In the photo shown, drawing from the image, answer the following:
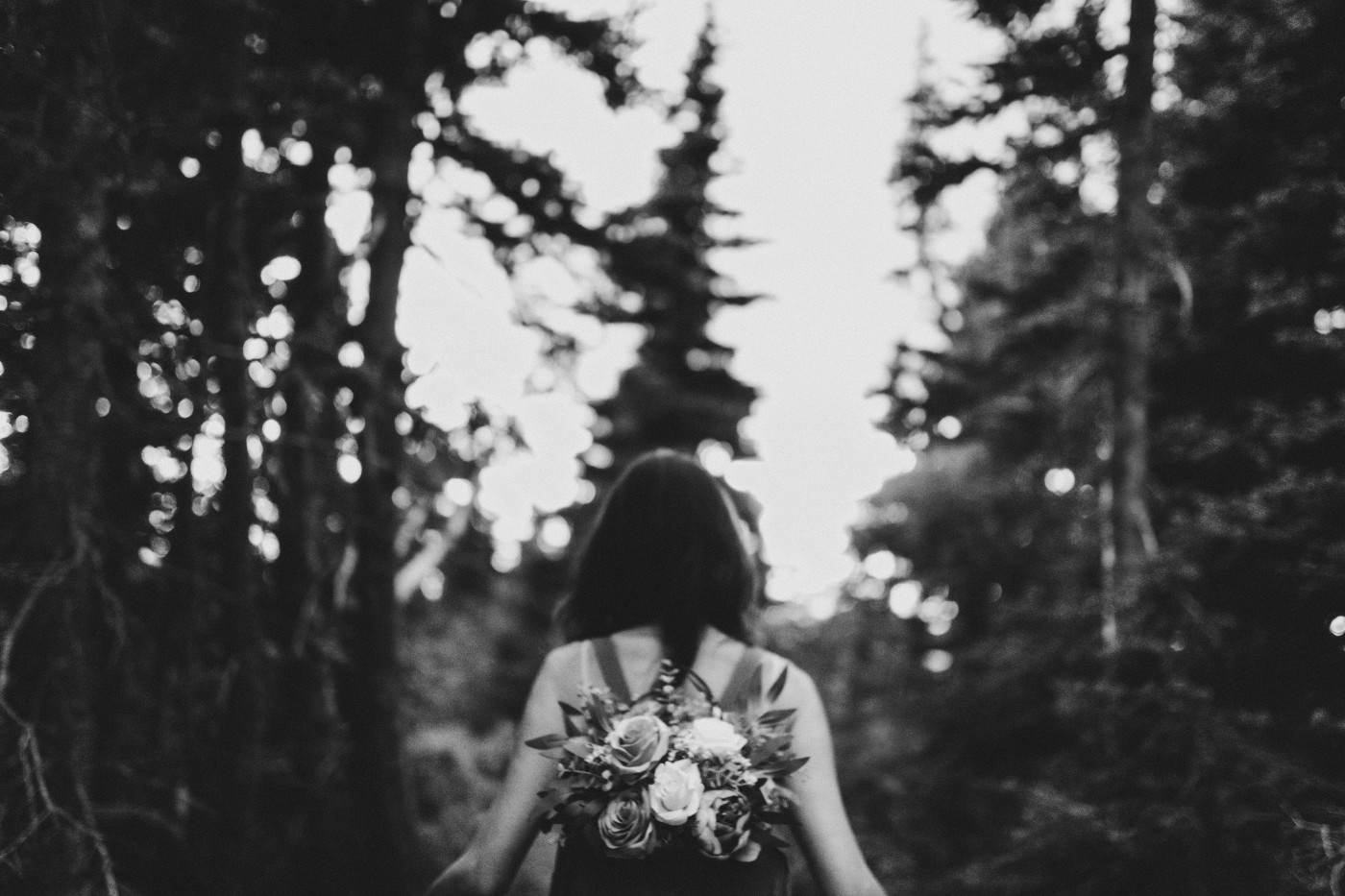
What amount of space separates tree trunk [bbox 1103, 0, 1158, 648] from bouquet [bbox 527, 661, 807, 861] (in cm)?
540

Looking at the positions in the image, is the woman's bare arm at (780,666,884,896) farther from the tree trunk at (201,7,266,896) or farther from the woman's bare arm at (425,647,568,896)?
the tree trunk at (201,7,266,896)

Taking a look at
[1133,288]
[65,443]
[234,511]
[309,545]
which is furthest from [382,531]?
[1133,288]

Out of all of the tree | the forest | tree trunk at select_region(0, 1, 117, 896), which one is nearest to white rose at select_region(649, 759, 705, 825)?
the forest

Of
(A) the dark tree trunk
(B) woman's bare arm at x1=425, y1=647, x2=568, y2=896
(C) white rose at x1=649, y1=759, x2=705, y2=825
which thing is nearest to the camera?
(C) white rose at x1=649, y1=759, x2=705, y2=825

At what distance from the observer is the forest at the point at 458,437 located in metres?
4.42

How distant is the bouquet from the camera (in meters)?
2.26

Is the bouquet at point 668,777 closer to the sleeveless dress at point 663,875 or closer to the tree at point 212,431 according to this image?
the sleeveless dress at point 663,875

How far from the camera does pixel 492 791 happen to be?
12547 mm

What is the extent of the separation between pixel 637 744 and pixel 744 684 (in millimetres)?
426

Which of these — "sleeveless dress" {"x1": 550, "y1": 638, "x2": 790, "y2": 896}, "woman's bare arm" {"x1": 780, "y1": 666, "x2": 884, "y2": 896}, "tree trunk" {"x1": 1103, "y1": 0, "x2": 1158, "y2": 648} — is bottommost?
"sleeveless dress" {"x1": 550, "y1": 638, "x2": 790, "y2": 896}

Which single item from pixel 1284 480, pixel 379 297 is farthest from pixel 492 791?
pixel 1284 480

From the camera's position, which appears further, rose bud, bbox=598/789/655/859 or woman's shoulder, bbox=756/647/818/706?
woman's shoulder, bbox=756/647/818/706

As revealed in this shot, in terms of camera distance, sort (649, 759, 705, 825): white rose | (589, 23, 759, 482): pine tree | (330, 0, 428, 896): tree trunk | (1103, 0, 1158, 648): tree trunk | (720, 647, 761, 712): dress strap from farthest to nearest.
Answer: (589, 23, 759, 482): pine tree
(330, 0, 428, 896): tree trunk
(1103, 0, 1158, 648): tree trunk
(720, 647, 761, 712): dress strap
(649, 759, 705, 825): white rose

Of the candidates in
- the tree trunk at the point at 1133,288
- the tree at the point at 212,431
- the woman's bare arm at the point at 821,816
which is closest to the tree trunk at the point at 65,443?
the tree at the point at 212,431
